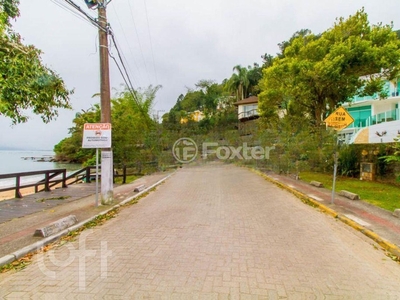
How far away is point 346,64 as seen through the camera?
13383 millimetres

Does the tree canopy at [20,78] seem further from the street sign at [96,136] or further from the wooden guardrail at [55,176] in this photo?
the wooden guardrail at [55,176]

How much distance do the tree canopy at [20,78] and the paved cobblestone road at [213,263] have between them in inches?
106

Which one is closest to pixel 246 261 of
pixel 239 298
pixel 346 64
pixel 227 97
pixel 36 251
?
pixel 239 298

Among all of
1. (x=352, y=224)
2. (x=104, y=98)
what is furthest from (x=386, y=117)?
(x=104, y=98)

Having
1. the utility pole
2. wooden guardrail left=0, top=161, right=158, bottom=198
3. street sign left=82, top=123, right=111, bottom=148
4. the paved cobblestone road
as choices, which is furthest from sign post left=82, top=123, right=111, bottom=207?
wooden guardrail left=0, top=161, right=158, bottom=198

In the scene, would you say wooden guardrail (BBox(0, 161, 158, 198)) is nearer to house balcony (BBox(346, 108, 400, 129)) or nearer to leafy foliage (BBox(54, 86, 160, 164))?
leafy foliage (BBox(54, 86, 160, 164))

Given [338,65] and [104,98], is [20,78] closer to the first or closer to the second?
[104,98]

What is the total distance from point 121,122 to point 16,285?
49.7ft

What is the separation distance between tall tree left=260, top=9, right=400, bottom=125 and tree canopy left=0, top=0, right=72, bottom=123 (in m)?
12.7

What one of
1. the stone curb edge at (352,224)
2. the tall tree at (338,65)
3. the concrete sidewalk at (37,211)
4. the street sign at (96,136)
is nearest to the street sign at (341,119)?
the stone curb edge at (352,224)

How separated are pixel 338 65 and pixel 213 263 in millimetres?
13048

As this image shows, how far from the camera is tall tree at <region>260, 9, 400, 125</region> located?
13.1 metres

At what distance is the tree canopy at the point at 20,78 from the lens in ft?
13.2

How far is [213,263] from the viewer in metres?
3.90
